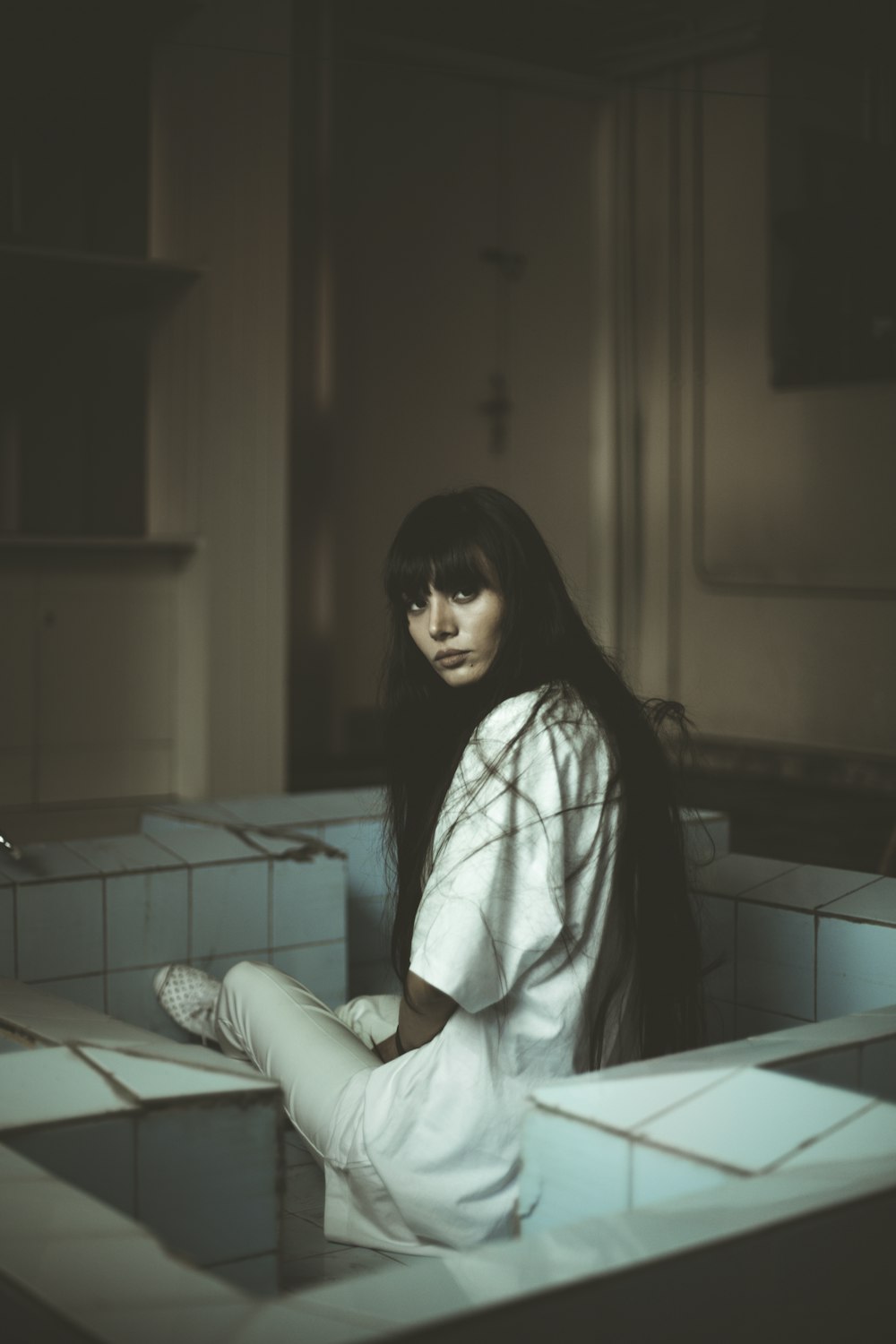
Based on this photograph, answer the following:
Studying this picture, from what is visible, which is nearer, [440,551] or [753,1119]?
[753,1119]

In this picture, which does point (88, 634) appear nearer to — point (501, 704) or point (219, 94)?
point (219, 94)

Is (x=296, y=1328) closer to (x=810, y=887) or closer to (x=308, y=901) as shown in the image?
(x=810, y=887)

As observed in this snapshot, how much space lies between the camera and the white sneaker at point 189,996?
1.94 m

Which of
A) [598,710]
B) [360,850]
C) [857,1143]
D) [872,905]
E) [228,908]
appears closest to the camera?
[857,1143]

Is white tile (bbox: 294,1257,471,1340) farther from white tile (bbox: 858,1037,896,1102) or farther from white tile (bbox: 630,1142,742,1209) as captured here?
white tile (bbox: 858,1037,896,1102)

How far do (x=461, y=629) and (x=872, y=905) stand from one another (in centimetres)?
65

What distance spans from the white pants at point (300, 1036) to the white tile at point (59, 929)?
0.21 meters

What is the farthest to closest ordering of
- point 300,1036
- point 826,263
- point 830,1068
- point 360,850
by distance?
1. point 826,263
2. point 360,850
3. point 300,1036
4. point 830,1068

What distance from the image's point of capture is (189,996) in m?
1.96

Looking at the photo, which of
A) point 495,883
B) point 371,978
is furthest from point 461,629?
point 371,978

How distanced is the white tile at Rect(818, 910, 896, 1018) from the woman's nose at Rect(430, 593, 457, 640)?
2.03 ft

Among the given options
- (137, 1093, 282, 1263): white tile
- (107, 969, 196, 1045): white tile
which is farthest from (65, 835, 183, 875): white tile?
(137, 1093, 282, 1263): white tile

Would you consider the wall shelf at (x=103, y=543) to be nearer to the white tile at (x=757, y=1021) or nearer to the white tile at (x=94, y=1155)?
the white tile at (x=757, y=1021)

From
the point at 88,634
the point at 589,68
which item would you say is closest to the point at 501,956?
the point at 589,68
